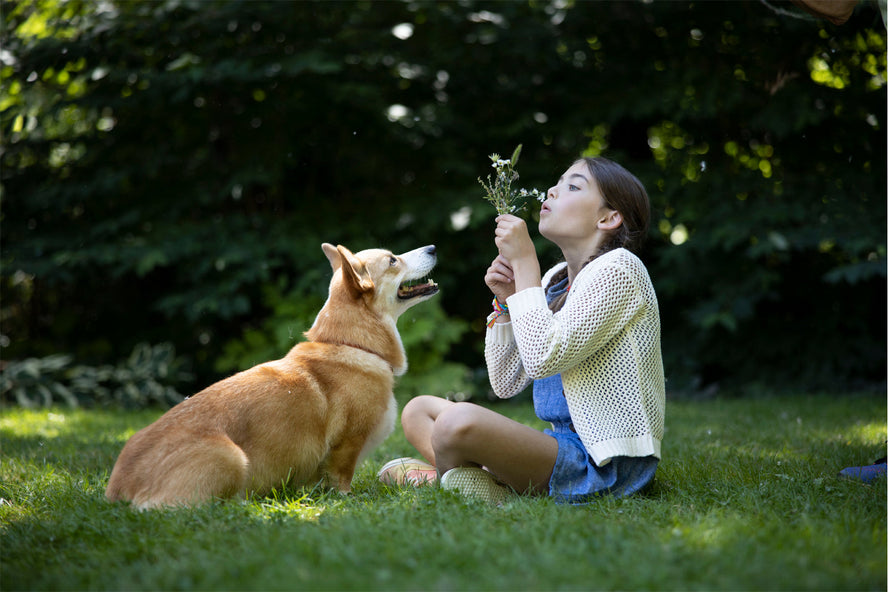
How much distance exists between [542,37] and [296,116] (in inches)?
100

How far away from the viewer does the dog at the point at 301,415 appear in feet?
8.98

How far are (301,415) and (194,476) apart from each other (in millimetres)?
494

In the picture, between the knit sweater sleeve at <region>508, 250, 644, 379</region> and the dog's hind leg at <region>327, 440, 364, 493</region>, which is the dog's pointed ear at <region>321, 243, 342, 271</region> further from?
the knit sweater sleeve at <region>508, 250, 644, 379</region>

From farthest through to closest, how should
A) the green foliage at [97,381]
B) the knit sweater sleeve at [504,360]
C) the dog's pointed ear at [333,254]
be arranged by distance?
the green foliage at [97,381] < the dog's pointed ear at [333,254] < the knit sweater sleeve at [504,360]

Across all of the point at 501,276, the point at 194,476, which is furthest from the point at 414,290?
the point at 194,476

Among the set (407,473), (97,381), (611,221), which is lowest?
(97,381)

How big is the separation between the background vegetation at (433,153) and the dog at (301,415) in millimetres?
3445

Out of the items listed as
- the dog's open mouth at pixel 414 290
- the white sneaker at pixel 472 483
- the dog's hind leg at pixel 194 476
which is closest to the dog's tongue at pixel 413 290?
the dog's open mouth at pixel 414 290

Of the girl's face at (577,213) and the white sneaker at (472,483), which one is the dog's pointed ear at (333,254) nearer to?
the girl's face at (577,213)

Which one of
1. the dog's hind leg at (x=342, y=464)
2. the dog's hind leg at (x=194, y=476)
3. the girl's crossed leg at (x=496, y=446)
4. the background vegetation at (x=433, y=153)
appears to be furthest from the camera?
the background vegetation at (x=433, y=153)

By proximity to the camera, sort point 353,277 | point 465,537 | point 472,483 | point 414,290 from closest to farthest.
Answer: point 465,537
point 472,483
point 353,277
point 414,290

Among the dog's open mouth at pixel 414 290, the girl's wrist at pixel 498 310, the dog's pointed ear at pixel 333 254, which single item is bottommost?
the dog's open mouth at pixel 414 290

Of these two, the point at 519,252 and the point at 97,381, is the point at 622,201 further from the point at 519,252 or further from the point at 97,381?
the point at 97,381

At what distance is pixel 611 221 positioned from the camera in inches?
121
